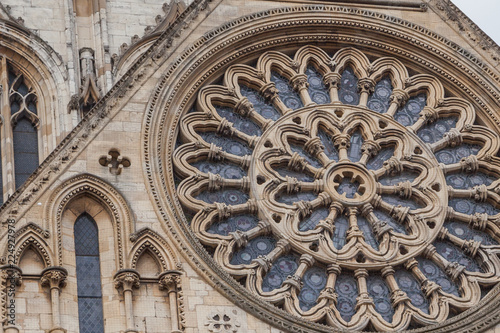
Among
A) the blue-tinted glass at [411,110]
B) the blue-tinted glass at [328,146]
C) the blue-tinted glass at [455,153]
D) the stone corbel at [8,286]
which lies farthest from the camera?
the blue-tinted glass at [411,110]

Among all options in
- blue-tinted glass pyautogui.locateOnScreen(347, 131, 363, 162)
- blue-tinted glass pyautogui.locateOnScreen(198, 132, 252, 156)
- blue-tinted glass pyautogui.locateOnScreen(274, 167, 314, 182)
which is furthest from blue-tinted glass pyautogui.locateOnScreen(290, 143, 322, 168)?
blue-tinted glass pyautogui.locateOnScreen(198, 132, 252, 156)

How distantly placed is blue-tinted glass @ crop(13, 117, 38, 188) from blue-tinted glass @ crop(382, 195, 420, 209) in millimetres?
6065

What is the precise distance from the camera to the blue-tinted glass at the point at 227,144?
112 ft

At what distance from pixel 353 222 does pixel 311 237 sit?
0.71 m

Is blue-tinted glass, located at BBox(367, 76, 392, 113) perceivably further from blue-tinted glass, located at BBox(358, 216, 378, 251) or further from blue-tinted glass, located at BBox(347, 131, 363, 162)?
blue-tinted glass, located at BBox(358, 216, 378, 251)

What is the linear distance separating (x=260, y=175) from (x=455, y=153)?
125 inches

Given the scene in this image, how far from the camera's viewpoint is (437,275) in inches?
1309

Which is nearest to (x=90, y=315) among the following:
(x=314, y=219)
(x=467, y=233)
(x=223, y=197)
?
(x=223, y=197)

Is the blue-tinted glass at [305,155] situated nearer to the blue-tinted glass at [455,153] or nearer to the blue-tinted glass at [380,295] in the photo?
the blue-tinted glass at [455,153]

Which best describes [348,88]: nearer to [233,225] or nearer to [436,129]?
[436,129]

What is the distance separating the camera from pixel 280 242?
3294 cm

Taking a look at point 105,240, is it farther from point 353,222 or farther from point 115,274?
point 353,222

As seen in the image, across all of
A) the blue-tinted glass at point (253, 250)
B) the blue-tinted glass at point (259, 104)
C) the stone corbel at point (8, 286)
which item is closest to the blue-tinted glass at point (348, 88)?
the blue-tinted glass at point (259, 104)

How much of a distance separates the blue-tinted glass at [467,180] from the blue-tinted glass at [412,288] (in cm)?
197
